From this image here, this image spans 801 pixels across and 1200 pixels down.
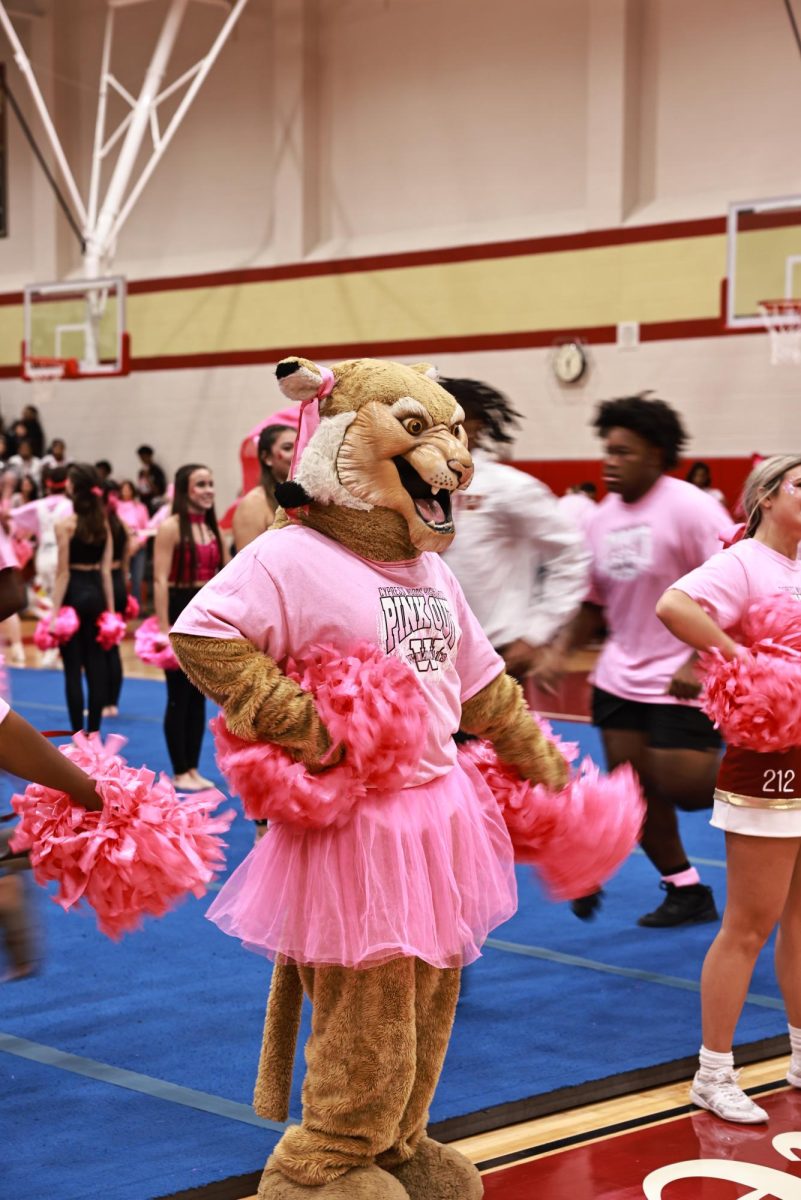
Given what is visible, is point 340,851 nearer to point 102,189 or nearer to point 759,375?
point 759,375

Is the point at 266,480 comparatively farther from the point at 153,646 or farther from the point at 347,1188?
the point at 347,1188

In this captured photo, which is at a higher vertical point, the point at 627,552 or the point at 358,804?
the point at 627,552

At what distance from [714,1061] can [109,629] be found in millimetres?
6141

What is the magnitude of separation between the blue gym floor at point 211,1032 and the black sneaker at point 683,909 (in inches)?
1.9

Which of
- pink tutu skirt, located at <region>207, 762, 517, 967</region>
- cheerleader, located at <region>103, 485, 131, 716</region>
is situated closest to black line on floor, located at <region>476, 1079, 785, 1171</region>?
pink tutu skirt, located at <region>207, 762, 517, 967</region>

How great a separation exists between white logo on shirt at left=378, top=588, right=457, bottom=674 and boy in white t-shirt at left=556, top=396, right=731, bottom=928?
2.07m

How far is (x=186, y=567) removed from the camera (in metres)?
8.03

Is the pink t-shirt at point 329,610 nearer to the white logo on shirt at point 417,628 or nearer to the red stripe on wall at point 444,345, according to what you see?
the white logo on shirt at point 417,628

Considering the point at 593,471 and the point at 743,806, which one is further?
the point at 593,471

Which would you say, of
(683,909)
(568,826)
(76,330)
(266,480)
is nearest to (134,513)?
(76,330)

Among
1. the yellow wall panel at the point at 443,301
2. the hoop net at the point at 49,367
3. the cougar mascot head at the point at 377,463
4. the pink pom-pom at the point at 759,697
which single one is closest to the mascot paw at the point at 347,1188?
the cougar mascot head at the point at 377,463

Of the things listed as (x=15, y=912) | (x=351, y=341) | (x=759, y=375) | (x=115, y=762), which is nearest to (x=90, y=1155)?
(x=15, y=912)

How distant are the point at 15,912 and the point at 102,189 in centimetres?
1841

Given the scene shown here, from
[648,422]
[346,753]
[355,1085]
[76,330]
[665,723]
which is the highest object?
[76,330]
